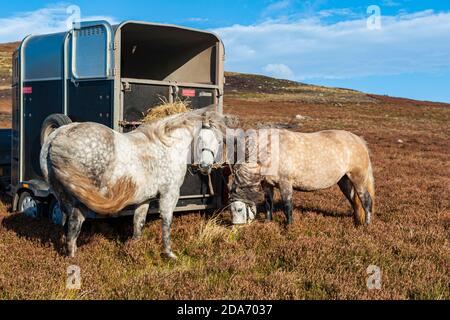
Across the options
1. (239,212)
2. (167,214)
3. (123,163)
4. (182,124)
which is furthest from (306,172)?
(123,163)

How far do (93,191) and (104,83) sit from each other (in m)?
2.29

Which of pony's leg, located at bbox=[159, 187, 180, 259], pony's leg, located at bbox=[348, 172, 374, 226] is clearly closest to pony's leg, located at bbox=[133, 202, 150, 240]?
pony's leg, located at bbox=[159, 187, 180, 259]

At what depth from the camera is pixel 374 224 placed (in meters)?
8.32

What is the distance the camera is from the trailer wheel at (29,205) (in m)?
8.14

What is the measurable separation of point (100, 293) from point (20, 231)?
10.6 ft

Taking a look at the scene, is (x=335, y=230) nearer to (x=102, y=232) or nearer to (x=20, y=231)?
(x=102, y=232)

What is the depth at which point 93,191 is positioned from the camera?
5.34 m

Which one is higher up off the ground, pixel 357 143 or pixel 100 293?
pixel 357 143

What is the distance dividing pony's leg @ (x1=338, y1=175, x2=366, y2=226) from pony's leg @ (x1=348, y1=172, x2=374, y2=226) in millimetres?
107

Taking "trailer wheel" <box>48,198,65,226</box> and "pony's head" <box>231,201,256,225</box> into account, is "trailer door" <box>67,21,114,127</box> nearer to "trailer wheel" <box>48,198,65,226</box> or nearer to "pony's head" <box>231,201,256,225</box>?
"trailer wheel" <box>48,198,65,226</box>

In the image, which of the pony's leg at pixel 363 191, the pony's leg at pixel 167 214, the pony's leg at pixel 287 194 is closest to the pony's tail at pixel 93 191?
the pony's leg at pixel 167 214

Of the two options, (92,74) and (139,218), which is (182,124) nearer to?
(139,218)

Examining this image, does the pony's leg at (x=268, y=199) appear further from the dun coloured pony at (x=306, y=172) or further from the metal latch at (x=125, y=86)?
the metal latch at (x=125, y=86)
